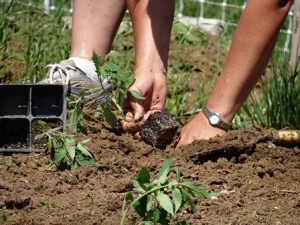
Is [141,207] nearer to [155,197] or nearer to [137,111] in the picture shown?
[155,197]

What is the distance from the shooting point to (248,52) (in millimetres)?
3705

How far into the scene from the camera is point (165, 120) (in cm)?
378

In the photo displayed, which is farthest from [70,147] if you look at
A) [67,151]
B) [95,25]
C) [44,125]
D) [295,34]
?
[295,34]

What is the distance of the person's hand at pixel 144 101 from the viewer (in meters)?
3.83

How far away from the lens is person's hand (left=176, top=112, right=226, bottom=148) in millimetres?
3789

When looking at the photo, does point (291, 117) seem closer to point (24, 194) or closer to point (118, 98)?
point (118, 98)

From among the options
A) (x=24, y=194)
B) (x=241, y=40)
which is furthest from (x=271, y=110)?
(x=24, y=194)

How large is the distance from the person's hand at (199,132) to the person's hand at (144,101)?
0.18 metres

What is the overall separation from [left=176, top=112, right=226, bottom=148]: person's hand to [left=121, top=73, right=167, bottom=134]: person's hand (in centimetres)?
18

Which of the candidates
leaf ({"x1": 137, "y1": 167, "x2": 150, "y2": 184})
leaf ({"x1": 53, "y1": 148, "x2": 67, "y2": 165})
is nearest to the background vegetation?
leaf ({"x1": 53, "y1": 148, "x2": 67, "y2": 165})

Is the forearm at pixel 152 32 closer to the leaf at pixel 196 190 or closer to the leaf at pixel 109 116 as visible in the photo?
the leaf at pixel 109 116

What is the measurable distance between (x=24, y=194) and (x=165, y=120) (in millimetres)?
884

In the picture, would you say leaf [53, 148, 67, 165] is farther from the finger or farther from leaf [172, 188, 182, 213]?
leaf [172, 188, 182, 213]

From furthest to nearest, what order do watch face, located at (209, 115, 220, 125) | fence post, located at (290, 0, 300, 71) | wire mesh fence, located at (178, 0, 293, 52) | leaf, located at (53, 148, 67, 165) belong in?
1. wire mesh fence, located at (178, 0, 293, 52)
2. fence post, located at (290, 0, 300, 71)
3. watch face, located at (209, 115, 220, 125)
4. leaf, located at (53, 148, 67, 165)
